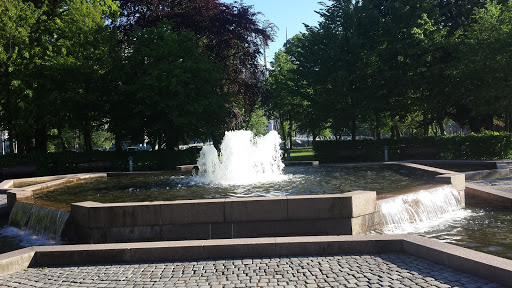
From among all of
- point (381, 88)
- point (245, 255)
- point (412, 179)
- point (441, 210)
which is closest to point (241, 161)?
point (412, 179)

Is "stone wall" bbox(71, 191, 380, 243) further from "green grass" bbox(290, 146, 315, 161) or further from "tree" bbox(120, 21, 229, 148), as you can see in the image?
"green grass" bbox(290, 146, 315, 161)

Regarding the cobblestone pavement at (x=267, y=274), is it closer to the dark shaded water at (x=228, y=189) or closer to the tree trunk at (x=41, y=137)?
the dark shaded water at (x=228, y=189)

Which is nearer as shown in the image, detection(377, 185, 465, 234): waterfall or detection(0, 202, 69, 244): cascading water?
detection(377, 185, 465, 234): waterfall

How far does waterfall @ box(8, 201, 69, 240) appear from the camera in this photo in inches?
386

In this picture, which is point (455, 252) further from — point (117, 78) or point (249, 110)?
point (249, 110)

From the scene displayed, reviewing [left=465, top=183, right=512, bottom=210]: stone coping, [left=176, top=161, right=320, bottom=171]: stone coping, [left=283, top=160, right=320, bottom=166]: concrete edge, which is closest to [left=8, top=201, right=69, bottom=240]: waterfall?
[left=176, top=161, right=320, bottom=171]: stone coping

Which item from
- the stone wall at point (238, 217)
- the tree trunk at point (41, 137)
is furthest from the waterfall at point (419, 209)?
the tree trunk at point (41, 137)

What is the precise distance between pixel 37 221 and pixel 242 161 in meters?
8.17

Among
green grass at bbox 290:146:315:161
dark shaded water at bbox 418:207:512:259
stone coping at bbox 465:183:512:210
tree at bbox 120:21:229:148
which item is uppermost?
tree at bbox 120:21:229:148

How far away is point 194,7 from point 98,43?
7.48 metres

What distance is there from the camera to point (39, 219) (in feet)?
34.9

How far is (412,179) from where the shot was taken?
1454 cm

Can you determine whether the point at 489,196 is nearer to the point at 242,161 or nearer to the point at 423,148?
the point at 242,161

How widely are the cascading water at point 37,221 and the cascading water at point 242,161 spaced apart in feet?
20.9
